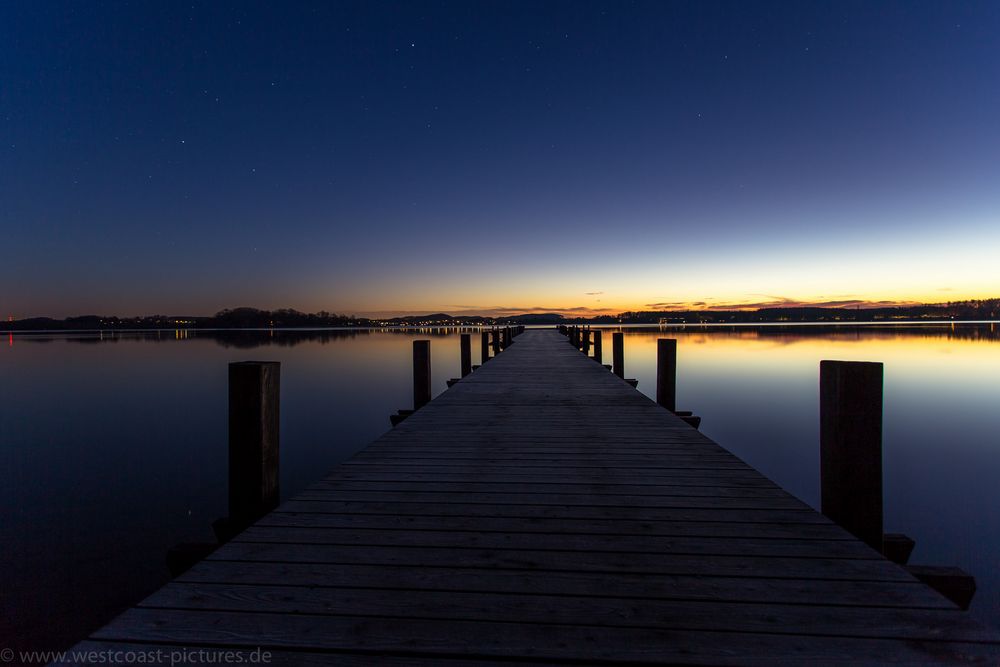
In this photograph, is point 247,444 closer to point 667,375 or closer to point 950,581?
point 950,581

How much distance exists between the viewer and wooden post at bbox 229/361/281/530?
3.14 meters

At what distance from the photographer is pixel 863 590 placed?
207 centimetres

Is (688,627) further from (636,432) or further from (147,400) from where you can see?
(147,400)

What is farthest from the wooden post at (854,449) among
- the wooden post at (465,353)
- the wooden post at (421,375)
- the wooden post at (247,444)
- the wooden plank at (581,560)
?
the wooden post at (465,353)

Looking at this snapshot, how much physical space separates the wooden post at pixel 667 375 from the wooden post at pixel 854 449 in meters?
4.37

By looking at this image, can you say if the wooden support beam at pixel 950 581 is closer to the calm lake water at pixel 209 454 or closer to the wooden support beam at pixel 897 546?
the wooden support beam at pixel 897 546

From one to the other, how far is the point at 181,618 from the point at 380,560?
0.79m

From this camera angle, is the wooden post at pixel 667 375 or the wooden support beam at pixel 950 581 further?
the wooden post at pixel 667 375

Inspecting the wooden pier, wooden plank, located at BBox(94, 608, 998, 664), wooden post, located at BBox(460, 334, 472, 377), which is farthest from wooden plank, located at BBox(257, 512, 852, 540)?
wooden post, located at BBox(460, 334, 472, 377)

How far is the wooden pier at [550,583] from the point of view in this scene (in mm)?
1712

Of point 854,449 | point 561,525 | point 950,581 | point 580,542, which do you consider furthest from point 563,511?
point 950,581

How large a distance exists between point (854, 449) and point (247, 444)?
152 inches

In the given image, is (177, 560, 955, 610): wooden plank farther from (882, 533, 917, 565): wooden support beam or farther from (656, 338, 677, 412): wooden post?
(656, 338, 677, 412): wooden post

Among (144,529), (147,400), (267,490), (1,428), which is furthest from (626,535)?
(147,400)
